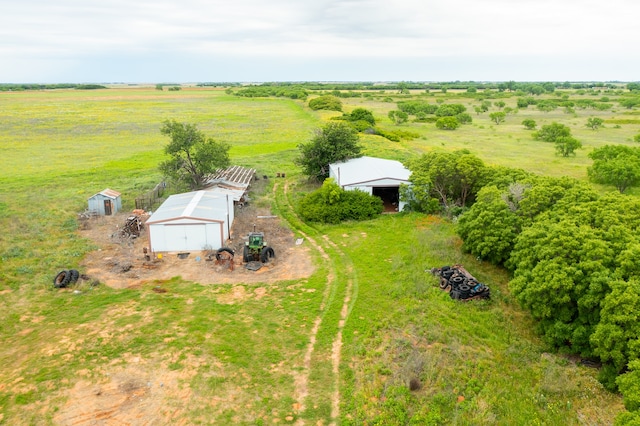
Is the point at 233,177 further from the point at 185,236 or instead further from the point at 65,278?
the point at 65,278

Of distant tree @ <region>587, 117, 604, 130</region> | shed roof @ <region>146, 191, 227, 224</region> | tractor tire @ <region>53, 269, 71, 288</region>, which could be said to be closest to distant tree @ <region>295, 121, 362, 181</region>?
shed roof @ <region>146, 191, 227, 224</region>

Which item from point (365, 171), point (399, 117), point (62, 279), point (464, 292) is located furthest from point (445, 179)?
point (399, 117)

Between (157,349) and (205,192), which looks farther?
(205,192)

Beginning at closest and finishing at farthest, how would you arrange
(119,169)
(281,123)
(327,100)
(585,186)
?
1. (585,186)
2. (119,169)
3. (281,123)
4. (327,100)

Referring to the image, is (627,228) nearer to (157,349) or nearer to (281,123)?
(157,349)

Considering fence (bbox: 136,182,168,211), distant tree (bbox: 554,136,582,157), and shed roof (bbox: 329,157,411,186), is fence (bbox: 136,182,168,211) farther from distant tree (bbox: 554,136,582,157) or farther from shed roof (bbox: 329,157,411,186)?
distant tree (bbox: 554,136,582,157)

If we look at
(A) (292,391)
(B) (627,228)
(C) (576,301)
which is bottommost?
(A) (292,391)

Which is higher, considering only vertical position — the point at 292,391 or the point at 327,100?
the point at 327,100

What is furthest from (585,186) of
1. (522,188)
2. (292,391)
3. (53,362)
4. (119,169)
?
(119,169)
